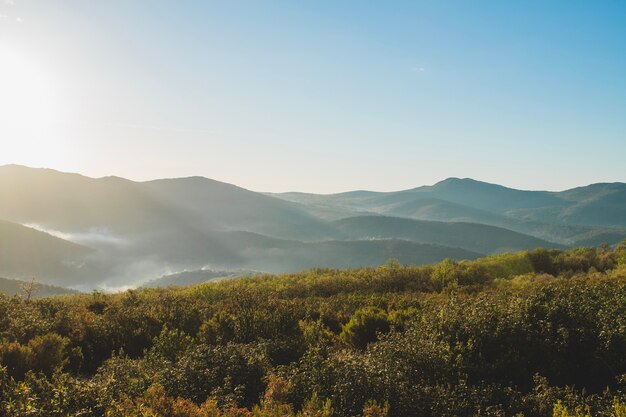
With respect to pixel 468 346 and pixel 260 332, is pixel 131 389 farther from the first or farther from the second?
pixel 468 346

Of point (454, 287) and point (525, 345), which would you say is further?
point (454, 287)

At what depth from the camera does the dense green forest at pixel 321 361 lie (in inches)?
340

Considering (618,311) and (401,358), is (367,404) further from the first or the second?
(618,311)

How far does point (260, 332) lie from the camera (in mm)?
15844

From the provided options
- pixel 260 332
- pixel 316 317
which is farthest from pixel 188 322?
pixel 316 317

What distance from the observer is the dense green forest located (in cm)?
865

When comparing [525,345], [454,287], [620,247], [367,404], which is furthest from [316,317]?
[620,247]

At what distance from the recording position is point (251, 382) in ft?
35.4

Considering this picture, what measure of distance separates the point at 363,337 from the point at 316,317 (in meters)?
3.56

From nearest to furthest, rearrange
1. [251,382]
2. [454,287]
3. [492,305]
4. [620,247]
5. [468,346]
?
[251,382]
[468,346]
[492,305]
[454,287]
[620,247]

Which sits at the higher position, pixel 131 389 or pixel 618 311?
pixel 618 311

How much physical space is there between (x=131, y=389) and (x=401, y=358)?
6114mm

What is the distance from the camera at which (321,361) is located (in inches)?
415

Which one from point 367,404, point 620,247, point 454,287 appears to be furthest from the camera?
point 620,247
